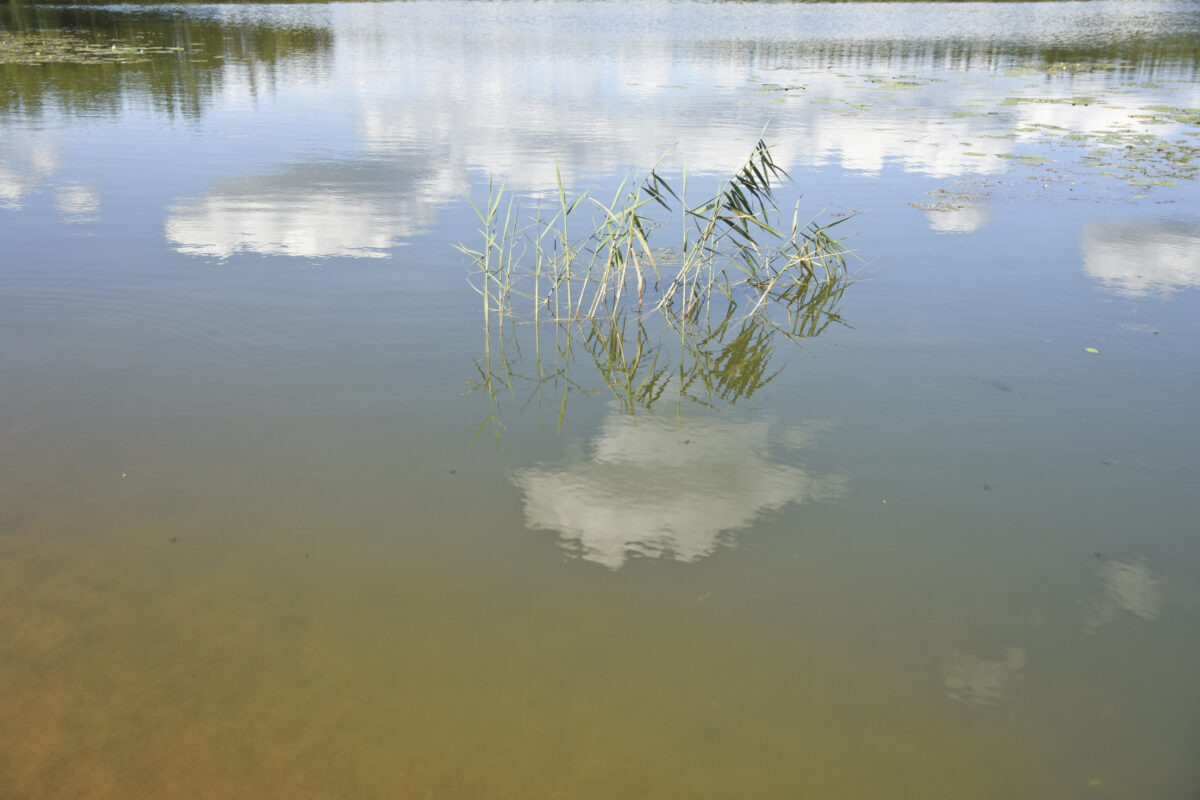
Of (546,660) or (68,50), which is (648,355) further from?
(68,50)

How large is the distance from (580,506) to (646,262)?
3.15 metres

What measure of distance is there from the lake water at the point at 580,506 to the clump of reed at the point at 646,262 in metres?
0.25

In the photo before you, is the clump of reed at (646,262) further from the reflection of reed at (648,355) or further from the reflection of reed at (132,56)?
the reflection of reed at (132,56)

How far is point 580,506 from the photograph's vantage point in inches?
138

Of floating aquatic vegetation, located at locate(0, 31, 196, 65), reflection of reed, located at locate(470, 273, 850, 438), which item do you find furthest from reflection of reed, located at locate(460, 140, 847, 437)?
floating aquatic vegetation, located at locate(0, 31, 196, 65)

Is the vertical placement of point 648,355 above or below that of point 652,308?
below

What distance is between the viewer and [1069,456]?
3.88 metres

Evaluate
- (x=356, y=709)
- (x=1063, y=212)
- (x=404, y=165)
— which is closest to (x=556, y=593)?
(x=356, y=709)

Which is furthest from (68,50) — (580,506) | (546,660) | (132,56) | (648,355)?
(546,660)

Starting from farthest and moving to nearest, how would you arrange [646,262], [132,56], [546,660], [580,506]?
1. [132,56]
2. [646,262]
3. [580,506]
4. [546,660]

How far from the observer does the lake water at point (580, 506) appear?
7.90 ft

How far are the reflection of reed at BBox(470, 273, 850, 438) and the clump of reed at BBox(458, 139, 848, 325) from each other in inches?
4.7

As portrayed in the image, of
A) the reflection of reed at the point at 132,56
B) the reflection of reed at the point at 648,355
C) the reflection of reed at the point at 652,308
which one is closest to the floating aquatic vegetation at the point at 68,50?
the reflection of reed at the point at 132,56

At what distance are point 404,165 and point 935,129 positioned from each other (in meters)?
6.86
